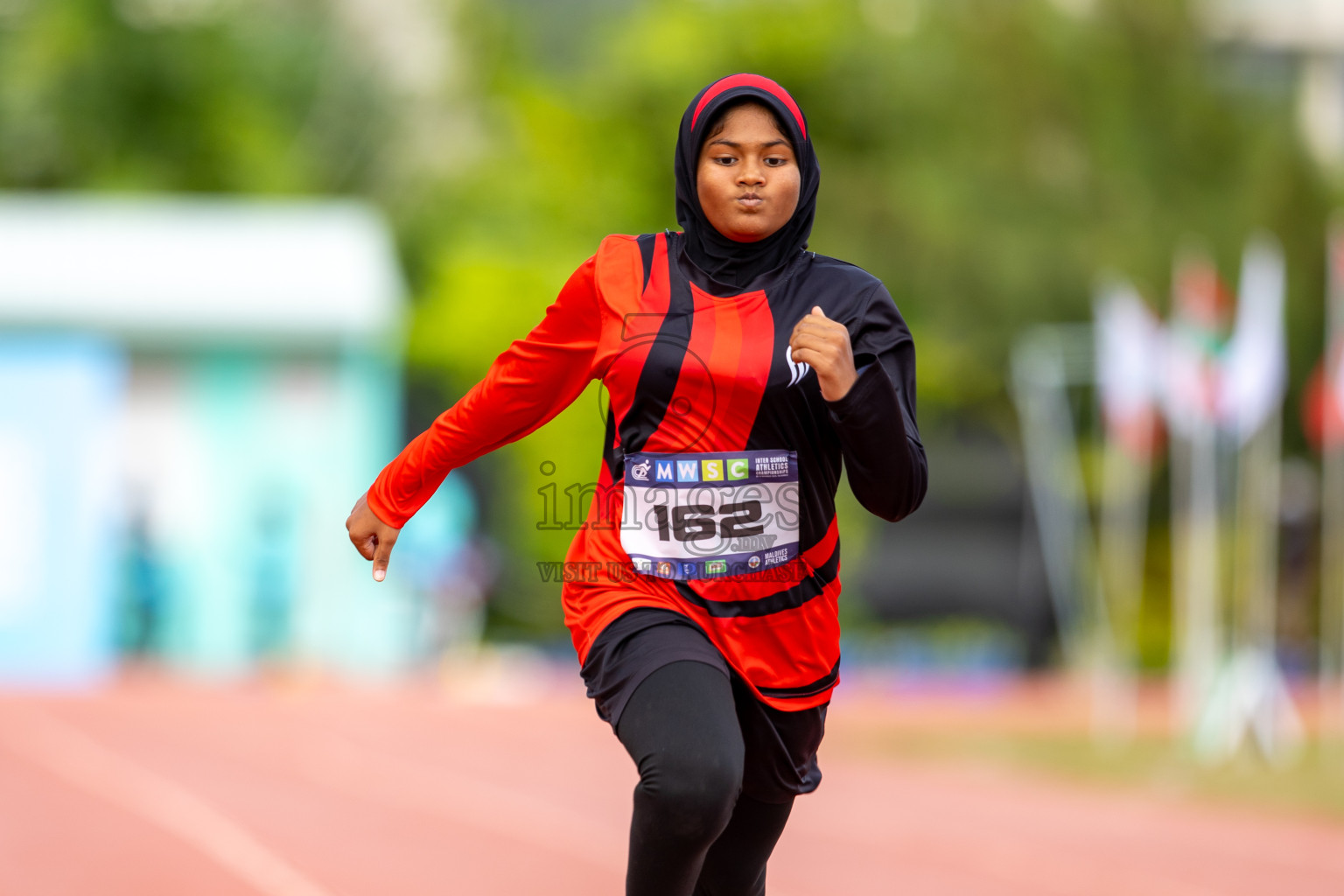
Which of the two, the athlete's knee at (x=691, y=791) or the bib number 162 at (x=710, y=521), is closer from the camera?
the athlete's knee at (x=691, y=791)

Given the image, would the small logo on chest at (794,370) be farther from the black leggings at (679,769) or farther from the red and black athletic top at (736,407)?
the black leggings at (679,769)

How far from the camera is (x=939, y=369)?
928 inches

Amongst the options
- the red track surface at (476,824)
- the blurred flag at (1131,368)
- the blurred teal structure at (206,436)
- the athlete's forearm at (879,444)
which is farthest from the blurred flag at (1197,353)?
the blurred teal structure at (206,436)

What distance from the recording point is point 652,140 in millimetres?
29969

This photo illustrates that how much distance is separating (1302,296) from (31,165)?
2308cm

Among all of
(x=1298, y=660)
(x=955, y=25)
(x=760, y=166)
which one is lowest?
(x=1298, y=660)

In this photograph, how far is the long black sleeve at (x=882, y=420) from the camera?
331cm

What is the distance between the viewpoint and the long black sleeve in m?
3.31

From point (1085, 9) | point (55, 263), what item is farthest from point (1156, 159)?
point (55, 263)

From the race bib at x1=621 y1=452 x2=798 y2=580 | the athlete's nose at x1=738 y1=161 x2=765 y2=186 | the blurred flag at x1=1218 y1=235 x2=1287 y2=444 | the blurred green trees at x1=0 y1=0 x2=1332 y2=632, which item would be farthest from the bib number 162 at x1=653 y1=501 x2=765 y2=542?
the blurred green trees at x1=0 y1=0 x2=1332 y2=632

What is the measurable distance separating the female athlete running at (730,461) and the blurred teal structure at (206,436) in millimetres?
16522

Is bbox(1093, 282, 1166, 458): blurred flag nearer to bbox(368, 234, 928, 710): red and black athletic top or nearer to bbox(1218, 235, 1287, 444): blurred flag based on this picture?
bbox(1218, 235, 1287, 444): blurred flag

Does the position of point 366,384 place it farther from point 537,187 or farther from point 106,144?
point 106,144

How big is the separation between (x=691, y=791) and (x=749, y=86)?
1.40m
